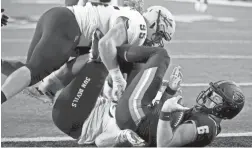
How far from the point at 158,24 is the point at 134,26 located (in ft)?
0.63

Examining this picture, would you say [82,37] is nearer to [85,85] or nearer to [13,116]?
[85,85]

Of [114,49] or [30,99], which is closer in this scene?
[114,49]

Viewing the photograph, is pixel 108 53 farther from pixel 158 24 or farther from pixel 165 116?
pixel 165 116

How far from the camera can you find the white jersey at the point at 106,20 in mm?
3635

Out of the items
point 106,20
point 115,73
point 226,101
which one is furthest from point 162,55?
point 106,20

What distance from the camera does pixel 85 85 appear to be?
3.66 metres

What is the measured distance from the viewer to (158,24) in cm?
372

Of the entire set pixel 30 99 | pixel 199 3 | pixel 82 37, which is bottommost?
pixel 199 3

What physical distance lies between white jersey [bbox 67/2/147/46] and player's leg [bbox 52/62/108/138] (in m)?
0.29

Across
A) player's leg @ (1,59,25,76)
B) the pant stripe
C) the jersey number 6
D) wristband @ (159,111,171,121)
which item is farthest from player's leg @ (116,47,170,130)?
player's leg @ (1,59,25,76)

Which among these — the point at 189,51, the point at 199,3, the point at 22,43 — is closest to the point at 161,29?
the point at 189,51

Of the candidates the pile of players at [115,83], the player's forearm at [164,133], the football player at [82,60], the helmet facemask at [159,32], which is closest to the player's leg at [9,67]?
the pile of players at [115,83]

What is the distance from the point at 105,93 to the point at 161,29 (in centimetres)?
54

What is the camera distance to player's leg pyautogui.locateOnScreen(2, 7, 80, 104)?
11.2 feet
